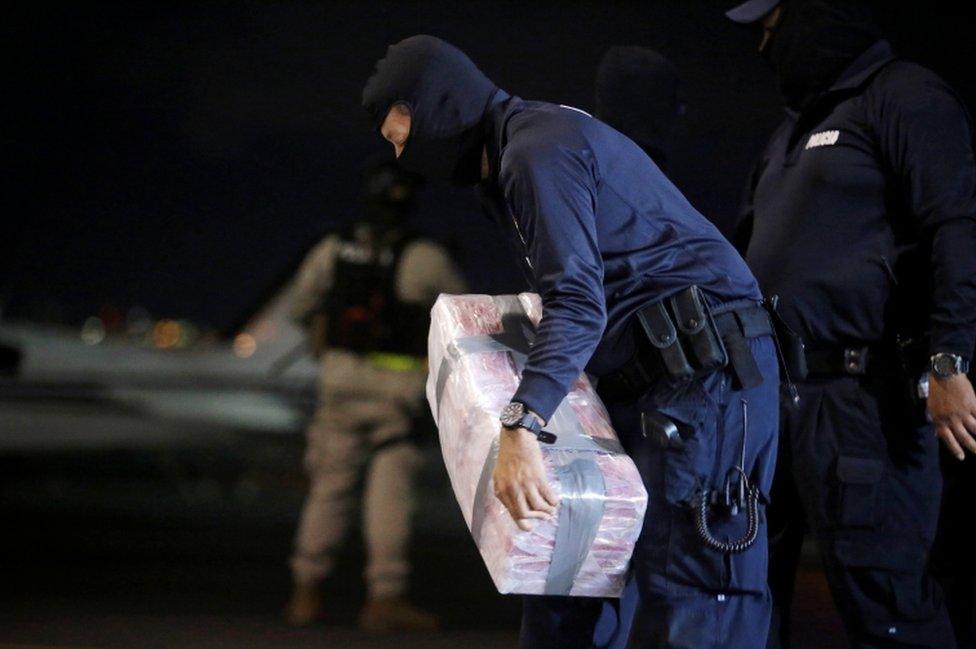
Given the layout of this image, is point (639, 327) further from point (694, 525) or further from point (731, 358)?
point (694, 525)

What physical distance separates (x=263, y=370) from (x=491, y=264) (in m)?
2.56

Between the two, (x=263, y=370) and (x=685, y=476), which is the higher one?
(x=685, y=476)

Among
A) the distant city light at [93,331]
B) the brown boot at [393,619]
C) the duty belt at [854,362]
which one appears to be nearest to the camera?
the duty belt at [854,362]

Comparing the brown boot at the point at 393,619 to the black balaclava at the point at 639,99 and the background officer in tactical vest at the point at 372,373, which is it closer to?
the background officer in tactical vest at the point at 372,373

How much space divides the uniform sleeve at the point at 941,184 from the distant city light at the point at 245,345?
5045 mm

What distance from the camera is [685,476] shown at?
2201mm

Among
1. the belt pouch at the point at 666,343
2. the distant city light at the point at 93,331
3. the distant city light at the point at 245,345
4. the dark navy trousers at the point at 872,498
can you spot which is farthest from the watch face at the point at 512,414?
the distant city light at the point at 93,331

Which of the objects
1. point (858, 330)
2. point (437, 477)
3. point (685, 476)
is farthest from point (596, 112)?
point (437, 477)

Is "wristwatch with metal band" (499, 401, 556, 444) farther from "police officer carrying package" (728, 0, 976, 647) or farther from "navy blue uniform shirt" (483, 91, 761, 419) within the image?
"police officer carrying package" (728, 0, 976, 647)

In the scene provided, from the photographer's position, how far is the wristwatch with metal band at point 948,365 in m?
2.53

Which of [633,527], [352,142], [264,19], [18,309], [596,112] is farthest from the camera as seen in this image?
[18,309]

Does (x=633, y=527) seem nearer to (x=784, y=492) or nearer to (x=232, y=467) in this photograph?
(x=784, y=492)

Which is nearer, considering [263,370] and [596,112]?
[596,112]

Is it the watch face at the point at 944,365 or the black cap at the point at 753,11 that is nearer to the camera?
the watch face at the point at 944,365
